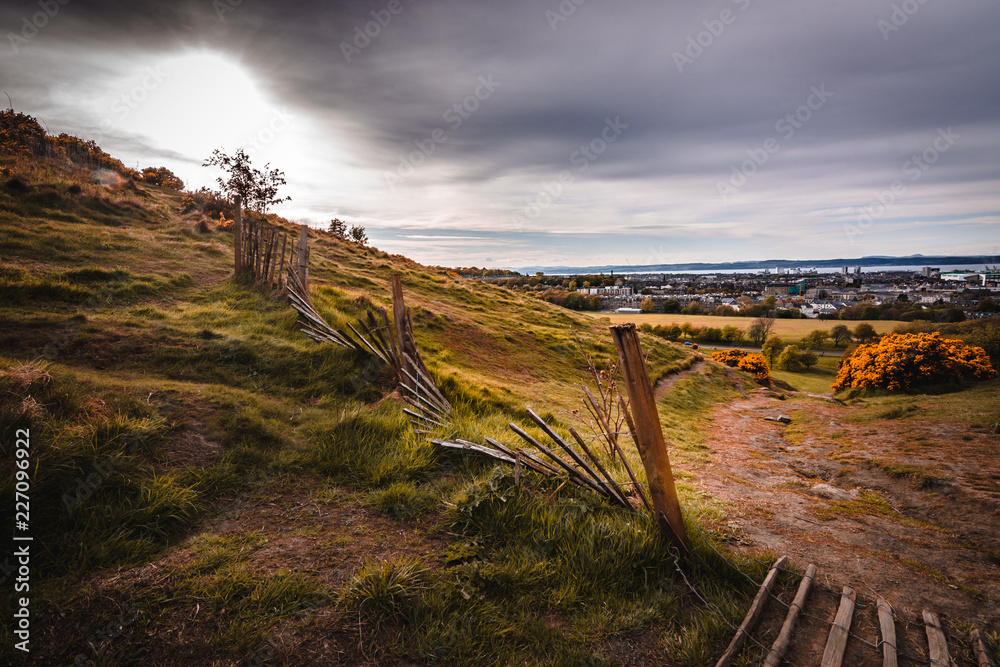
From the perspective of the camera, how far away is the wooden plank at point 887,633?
2395mm

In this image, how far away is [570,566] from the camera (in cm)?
322

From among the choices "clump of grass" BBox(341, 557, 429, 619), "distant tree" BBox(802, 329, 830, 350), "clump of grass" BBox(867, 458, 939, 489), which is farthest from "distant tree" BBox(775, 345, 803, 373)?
"clump of grass" BBox(341, 557, 429, 619)

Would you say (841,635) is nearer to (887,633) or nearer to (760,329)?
(887,633)

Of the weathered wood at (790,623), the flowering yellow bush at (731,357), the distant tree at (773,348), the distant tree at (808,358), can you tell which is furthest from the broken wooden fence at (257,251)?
the distant tree at (773,348)

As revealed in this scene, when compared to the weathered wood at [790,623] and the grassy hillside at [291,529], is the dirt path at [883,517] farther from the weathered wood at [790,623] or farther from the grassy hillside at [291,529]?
the grassy hillside at [291,529]

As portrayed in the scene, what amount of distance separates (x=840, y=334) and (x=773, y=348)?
1131 centimetres

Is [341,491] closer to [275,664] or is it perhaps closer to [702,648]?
[275,664]

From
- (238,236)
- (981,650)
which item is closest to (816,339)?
(981,650)

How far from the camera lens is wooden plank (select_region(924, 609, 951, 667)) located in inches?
94.3

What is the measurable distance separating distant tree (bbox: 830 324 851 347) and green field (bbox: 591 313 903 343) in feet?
1.49

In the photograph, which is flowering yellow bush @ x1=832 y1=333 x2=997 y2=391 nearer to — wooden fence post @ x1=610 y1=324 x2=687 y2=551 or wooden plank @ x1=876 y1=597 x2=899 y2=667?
wooden plank @ x1=876 y1=597 x2=899 y2=667

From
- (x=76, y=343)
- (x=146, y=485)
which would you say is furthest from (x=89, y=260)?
(x=146, y=485)

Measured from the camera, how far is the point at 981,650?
2467 millimetres

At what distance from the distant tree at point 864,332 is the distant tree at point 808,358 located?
1128cm
